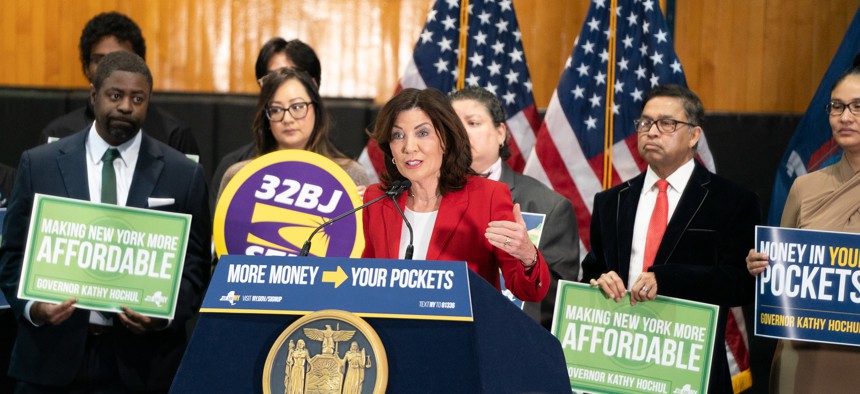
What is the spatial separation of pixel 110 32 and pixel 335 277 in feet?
12.3

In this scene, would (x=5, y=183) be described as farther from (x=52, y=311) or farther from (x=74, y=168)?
(x=52, y=311)

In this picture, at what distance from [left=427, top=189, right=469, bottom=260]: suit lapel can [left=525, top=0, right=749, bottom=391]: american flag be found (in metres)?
2.63

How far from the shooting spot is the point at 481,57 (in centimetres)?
573

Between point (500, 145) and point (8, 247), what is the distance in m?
2.05

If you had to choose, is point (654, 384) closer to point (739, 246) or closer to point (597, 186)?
point (739, 246)

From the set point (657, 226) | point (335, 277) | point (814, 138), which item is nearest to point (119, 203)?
point (335, 277)

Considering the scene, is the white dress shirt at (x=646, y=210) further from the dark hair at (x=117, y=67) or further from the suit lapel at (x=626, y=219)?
the dark hair at (x=117, y=67)

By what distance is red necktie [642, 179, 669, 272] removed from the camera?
375cm

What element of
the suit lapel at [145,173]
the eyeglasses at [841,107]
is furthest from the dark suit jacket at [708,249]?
the suit lapel at [145,173]

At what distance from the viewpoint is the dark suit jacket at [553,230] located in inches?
158

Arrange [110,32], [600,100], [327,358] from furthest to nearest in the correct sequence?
[600,100] → [110,32] → [327,358]

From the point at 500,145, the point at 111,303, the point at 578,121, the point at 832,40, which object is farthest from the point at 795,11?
the point at 111,303

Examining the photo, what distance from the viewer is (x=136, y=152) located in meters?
3.68

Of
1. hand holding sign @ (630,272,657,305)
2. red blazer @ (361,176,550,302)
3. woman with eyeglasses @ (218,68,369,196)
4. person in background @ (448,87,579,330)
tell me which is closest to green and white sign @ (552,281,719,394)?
hand holding sign @ (630,272,657,305)
